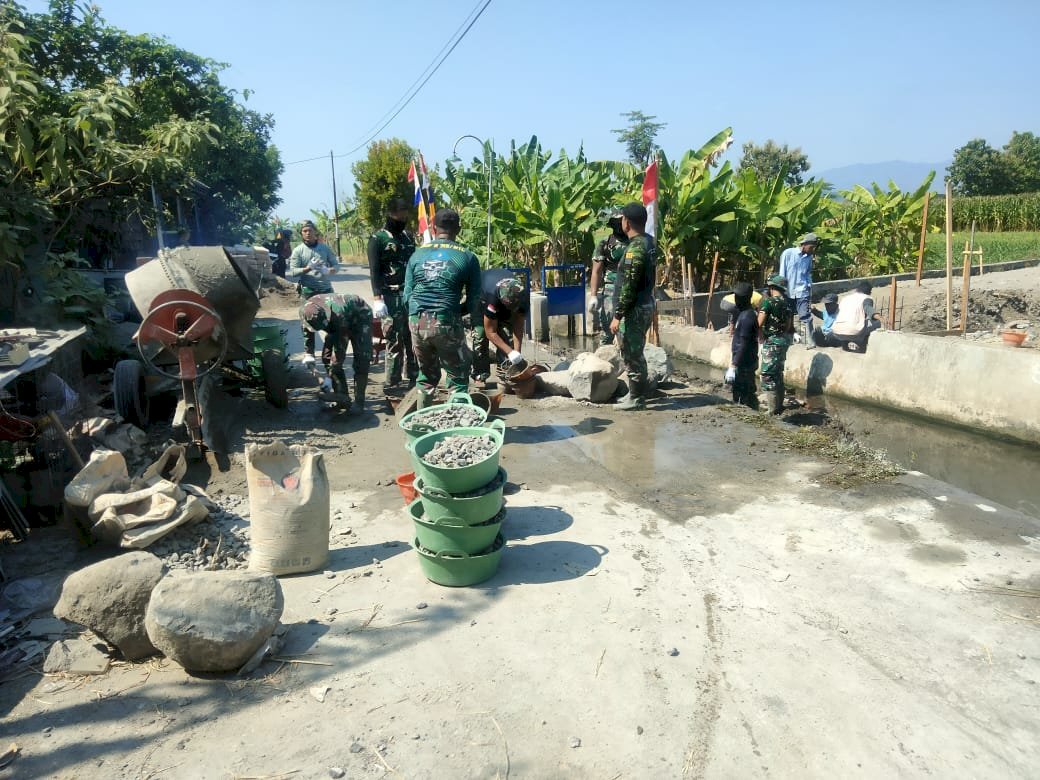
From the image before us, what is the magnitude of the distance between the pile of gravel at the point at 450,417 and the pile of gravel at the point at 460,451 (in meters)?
0.49

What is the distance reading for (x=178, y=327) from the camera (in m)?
6.14

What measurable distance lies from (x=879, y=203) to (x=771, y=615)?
19.3 metres

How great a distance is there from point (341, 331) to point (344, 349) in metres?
0.20

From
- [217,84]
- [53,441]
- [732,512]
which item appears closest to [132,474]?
[53,441]

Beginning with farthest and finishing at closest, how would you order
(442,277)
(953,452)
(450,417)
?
(953,452) → (442,277) → (450,417)

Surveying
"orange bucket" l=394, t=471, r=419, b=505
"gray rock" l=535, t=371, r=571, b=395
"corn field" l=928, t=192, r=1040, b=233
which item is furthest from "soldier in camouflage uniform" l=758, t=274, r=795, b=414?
"corn field" l=928, t=192, r=1040, b=233

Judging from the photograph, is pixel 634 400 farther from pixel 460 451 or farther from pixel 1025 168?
pixel 1025 168

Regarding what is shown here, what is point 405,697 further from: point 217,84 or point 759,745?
point 217,84

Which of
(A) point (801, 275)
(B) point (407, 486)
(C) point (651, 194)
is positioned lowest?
(B) point (407, 486)

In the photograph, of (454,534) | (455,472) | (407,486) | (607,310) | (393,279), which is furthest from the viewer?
(607,310)

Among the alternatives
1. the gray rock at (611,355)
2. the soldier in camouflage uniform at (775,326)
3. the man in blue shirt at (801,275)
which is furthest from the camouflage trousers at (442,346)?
the man in blue shirt at (801,275)

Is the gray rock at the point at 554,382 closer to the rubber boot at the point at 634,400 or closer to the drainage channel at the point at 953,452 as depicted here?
the rubber boot at the point at 634,400

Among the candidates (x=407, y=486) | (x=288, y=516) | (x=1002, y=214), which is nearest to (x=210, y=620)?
(x=288, y=516)

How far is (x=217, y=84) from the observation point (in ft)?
80.1
